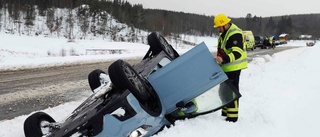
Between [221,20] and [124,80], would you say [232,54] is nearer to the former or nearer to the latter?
[221,20]

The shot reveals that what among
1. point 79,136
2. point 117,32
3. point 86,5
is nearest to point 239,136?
point 79,136

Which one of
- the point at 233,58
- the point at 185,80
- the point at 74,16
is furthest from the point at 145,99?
the point at 74,16

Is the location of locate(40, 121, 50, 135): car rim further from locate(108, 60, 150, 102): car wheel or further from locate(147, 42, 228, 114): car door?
locate(147, 42, 228, 114): car door

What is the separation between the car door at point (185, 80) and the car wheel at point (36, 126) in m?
1.35

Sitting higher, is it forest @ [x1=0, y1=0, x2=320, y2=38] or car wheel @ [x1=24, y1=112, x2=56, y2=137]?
forest @ [x1=0, y1=0, x2=320, y2=38]

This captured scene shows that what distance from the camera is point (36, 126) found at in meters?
3.27

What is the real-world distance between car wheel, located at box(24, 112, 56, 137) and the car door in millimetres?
1350

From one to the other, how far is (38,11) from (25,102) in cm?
5972

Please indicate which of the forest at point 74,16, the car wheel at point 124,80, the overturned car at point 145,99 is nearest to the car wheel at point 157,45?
the overturned car at point 145,99

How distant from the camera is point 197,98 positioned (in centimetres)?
404

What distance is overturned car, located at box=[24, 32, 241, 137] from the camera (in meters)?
3.12

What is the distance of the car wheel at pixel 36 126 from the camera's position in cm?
323

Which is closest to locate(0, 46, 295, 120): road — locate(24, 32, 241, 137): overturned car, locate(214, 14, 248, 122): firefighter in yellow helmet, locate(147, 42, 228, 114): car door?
locate(24, 32, 241, 137): overturned car

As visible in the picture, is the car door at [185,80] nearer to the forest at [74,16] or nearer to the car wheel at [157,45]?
the car wheel at [157,45]
